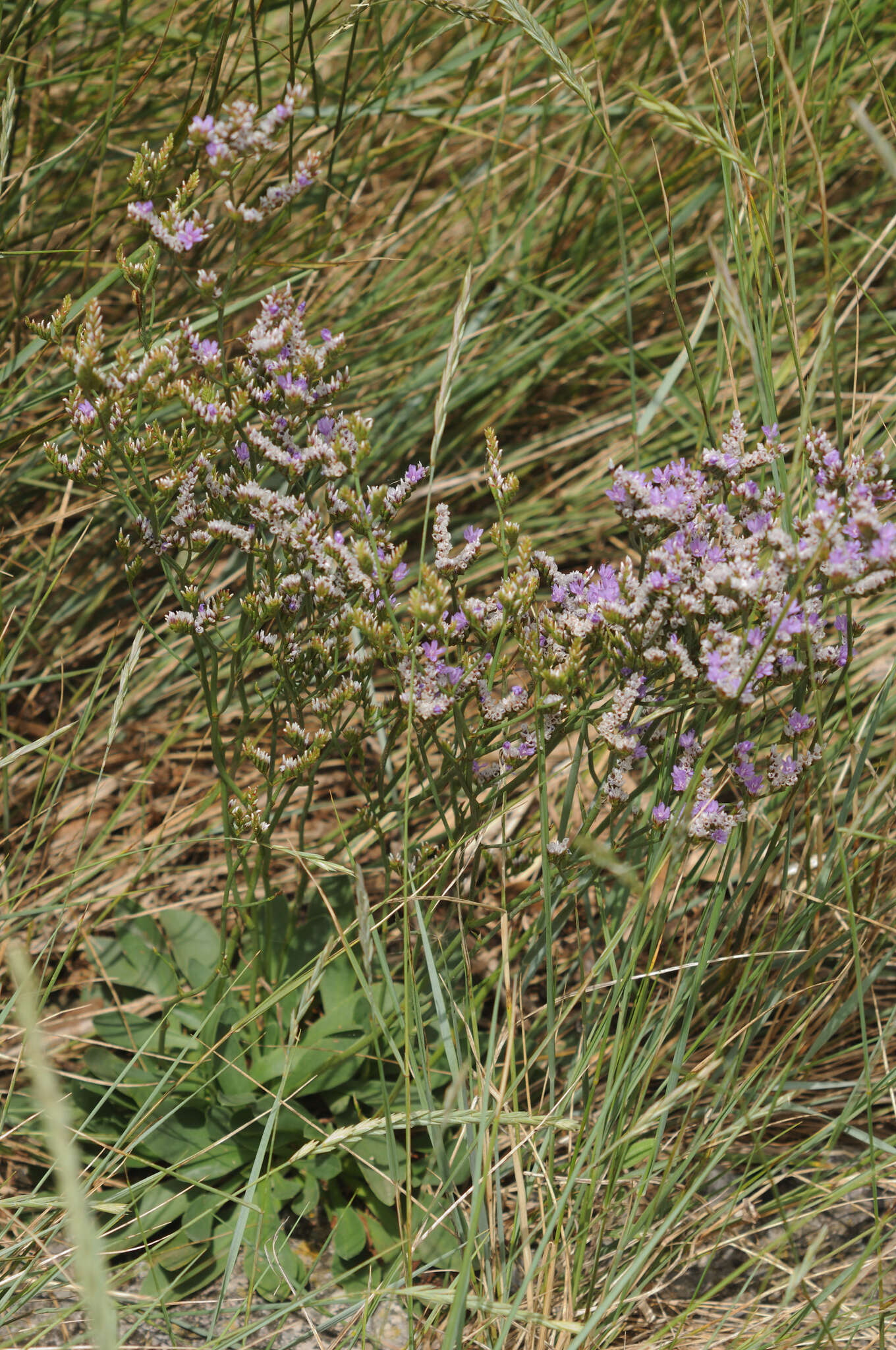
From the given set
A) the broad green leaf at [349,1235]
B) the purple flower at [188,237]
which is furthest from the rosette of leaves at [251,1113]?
the purple flower at [188,237]

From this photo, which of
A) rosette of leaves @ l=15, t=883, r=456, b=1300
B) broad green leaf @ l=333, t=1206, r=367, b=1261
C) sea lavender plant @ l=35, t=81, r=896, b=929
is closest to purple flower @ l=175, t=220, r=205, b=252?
sea lavender plant @ l=35, t=81, r=896, b=929

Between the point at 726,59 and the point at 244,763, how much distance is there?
7.84 feet

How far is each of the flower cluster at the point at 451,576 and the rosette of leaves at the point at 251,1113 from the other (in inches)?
18.0

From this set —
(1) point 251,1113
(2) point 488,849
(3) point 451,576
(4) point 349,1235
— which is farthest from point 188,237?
(4) point 349,1235

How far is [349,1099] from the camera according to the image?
6.28 ft

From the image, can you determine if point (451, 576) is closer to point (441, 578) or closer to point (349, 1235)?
point (441, 578)

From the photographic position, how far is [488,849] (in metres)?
1.78

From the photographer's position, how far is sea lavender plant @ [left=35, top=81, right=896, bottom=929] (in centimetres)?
144

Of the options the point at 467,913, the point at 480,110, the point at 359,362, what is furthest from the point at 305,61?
the point at 467,913

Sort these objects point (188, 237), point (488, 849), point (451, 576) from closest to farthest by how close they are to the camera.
Answer: point (188, 237) < point (451, 576) < point (488, 849)

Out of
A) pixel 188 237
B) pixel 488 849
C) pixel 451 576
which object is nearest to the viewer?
pixel 188 237

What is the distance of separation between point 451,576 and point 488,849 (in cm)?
51

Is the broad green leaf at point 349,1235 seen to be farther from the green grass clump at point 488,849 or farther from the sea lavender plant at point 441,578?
the sea lavender plant at point 441,578

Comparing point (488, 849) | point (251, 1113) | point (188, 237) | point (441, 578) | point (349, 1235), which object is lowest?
point (349, 1235)
